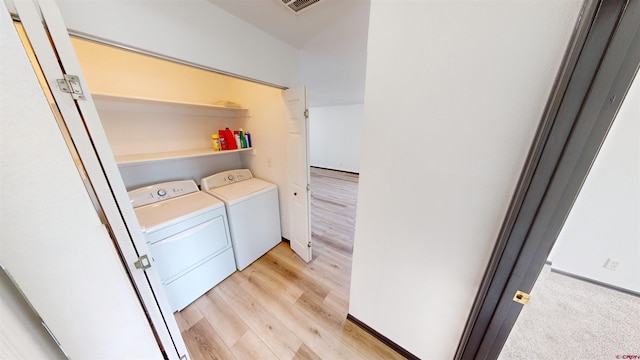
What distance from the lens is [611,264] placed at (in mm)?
1378

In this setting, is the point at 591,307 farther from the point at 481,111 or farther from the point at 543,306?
the point at 481,111

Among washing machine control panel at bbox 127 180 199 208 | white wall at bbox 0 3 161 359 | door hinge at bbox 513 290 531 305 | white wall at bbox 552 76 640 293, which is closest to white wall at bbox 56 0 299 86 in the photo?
white wall at bbox 0 3 161 359

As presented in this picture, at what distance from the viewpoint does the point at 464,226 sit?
90 centimetres

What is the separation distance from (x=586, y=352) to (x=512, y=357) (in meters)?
0.49

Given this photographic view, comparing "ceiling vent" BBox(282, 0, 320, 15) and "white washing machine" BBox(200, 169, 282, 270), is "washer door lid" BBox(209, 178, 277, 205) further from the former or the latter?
"ceiling vent" BBox(282, 0, 320, 15)

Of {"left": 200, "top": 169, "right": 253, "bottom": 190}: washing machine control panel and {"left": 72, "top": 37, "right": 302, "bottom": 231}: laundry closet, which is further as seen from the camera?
{"left": 200, "top": 169, "right": 253, "bottom": 190}: washing machine control panel

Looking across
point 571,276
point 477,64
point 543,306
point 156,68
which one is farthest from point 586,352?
point 156,68

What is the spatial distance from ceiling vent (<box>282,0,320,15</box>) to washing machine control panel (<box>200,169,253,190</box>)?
1.88 metres

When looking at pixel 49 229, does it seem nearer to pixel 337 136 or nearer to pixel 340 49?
pixel 340 49

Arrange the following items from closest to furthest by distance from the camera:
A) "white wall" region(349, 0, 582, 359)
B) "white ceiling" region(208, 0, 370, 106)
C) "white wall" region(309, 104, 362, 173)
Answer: "white wall" region(349, 0, 582, 359)
"white ceiling" region(208, 0, 370, 106)
"white wall" region(309, 104, 362, 173)

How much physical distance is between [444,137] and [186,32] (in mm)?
1675

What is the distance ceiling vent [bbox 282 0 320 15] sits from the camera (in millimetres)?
1180

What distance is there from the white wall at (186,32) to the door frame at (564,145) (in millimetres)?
1797

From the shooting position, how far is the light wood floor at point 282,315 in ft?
4.50
